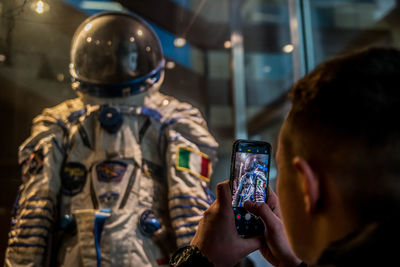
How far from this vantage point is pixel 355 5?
2.51 metres

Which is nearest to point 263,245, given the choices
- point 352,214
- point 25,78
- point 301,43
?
point 352,214

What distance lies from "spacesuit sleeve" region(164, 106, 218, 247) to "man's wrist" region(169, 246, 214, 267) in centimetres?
65

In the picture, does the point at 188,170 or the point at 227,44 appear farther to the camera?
the point at 227,44

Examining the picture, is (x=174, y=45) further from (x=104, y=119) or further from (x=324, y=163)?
(x=324, y=163)

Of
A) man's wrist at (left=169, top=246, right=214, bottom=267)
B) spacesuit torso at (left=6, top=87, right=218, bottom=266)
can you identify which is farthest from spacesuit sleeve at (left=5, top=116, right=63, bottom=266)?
man's wrist at (left=169, top=246, right=214, bottom=267)

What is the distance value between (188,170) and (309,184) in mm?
938

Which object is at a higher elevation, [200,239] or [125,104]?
[125,104]

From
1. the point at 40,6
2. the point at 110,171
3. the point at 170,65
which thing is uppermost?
the point at 170,65

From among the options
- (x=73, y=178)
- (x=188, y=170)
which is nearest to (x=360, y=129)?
(x=188, y=170)

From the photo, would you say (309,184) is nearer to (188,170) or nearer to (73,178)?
(188,170)

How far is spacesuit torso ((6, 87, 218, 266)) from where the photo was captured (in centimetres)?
131

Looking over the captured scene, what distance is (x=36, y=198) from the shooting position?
1.34 m

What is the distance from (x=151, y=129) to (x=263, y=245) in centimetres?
86

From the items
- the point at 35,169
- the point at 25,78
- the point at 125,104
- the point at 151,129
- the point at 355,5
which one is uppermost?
the point at 355,5
